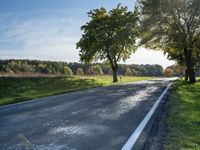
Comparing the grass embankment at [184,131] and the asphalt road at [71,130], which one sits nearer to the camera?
the grass embankment at [184,131]

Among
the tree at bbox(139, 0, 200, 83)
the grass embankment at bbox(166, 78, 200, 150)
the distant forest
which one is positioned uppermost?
the tree at bbox(139, 0, 200, 83)

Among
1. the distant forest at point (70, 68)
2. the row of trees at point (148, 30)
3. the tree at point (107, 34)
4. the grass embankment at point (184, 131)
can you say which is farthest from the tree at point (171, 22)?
the distant forest at point (70, 68)

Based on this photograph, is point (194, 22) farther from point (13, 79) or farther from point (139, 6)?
point (13, 79)

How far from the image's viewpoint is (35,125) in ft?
27.6

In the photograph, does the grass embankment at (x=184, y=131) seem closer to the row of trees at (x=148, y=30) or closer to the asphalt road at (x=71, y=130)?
the asphalt road at (x=71, y=130)

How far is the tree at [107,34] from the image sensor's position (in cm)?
4631

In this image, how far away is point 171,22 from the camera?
34.8 metres

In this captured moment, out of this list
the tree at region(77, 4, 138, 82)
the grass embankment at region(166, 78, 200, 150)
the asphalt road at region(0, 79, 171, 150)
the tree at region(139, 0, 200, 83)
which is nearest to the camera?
the grass embankment at region(166, 78, 200, 150)

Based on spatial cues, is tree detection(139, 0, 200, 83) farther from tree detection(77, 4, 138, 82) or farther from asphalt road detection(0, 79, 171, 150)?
asphalt road detection(0, 79, 171, 150)

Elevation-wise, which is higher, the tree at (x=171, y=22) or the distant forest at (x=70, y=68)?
the tree at (x=171, y=22)

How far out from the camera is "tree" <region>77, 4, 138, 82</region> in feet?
152

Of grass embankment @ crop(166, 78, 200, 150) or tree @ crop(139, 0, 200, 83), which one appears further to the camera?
tree @ crop(139, 0, 200, 83)

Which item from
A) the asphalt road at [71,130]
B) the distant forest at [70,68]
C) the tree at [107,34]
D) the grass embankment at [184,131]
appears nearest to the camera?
the grass embankment at [184,131]

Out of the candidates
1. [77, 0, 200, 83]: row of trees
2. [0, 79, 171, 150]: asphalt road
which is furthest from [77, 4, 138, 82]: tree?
[0, 79, 171, 150]: asphalt road
